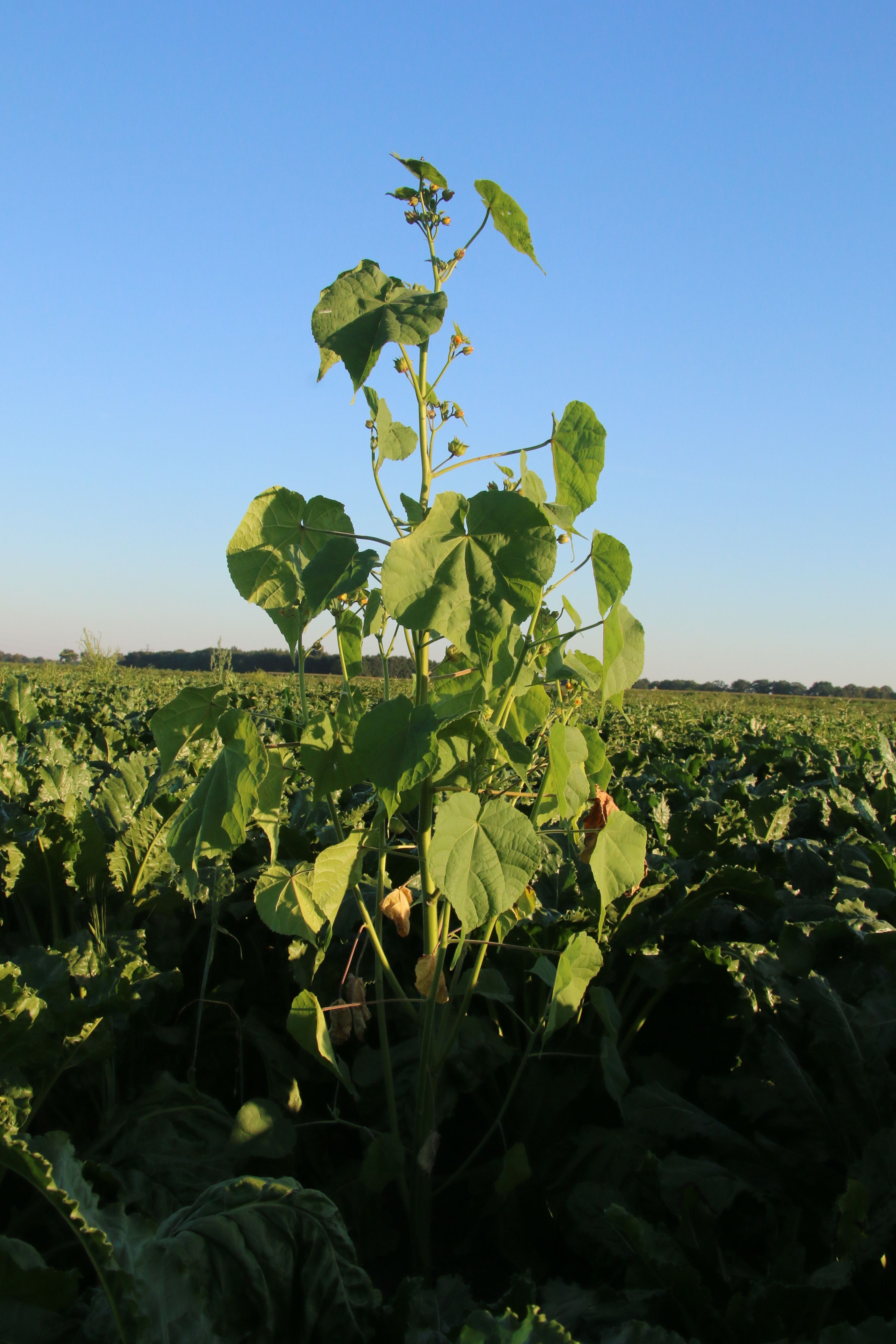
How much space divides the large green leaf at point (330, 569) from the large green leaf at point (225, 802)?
24 cm

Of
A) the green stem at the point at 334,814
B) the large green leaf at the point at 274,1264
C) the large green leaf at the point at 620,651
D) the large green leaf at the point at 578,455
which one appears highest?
the large green leaf at the point at 578,455

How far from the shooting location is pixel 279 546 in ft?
5.28

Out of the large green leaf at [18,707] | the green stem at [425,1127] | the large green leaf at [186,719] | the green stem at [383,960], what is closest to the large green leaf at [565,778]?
the green stem at [425,1127]

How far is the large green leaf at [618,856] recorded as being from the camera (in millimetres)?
→ 1544

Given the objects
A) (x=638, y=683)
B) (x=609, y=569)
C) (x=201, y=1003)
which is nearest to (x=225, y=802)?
(x=609, y=569)

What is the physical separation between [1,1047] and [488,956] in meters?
1.21

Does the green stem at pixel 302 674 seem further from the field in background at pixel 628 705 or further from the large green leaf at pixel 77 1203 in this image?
the large green leaf at pixel 77 1203

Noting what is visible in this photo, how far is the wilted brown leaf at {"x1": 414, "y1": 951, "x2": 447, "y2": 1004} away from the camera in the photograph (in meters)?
1.58

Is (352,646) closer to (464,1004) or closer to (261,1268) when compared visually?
(464,1004)

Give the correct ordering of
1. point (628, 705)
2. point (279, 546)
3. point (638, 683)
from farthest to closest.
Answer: point (638, 683)
point (628, 705)
point (279, 546)

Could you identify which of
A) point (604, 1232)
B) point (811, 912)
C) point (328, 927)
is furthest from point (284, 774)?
point (811, 912)

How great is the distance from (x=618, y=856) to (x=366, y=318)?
1065 mm

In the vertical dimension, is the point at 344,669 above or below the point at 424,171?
below

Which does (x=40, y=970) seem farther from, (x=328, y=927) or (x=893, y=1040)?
(x=893, y=1040)
